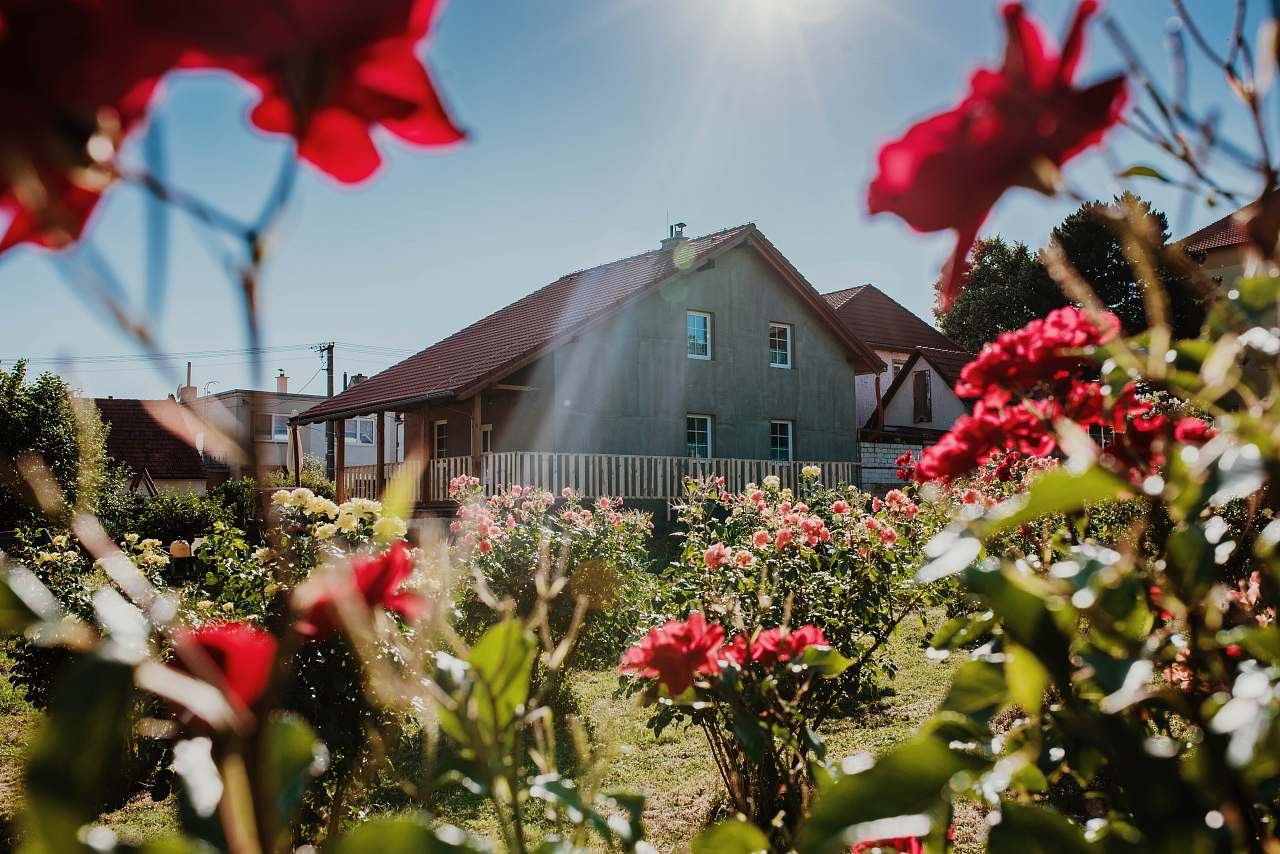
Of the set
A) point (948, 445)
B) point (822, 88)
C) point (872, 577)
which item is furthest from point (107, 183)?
point (872, 577)

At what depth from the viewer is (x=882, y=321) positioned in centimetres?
2453

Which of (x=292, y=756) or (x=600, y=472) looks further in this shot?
(x=600, y=472)

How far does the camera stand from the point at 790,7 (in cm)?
177

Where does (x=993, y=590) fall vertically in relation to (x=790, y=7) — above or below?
below

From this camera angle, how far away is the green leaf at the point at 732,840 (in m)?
0.65

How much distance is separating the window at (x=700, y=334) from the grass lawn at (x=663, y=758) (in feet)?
33.6

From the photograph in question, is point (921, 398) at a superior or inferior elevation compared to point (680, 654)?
superior

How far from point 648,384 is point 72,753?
1497cm

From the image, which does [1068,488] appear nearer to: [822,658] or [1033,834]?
[1033,834]

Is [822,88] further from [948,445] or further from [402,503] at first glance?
[402,503]

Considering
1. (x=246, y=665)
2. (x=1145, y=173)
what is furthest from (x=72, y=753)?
(x=1145, y=173)

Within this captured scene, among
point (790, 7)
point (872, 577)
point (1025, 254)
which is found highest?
point (1025, 254)

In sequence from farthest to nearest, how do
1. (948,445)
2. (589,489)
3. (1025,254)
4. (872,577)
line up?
(1025,254), (589,489), (872,577), (948,445)

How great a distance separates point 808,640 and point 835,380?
16394mm
